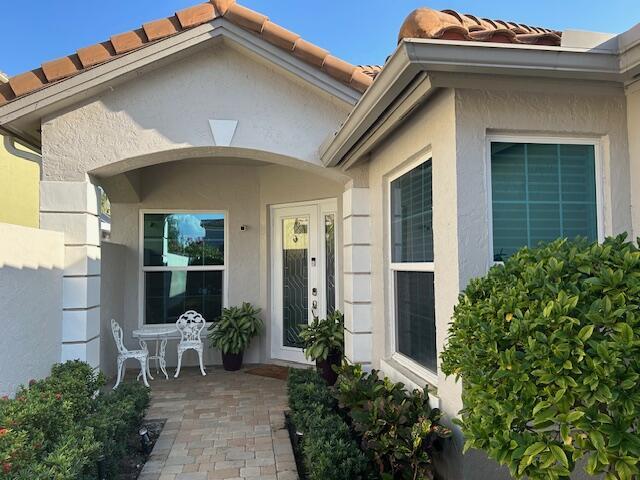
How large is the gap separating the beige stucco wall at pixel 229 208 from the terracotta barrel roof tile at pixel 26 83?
11.4 feet

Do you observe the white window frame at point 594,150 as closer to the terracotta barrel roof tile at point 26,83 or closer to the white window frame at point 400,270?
the white window frame at point 400,270

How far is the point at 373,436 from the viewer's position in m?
3.51

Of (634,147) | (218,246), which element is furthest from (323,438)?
(218,246)

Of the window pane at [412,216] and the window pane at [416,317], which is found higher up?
the window pane at [412,216]

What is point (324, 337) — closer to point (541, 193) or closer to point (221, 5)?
point (541, 193)

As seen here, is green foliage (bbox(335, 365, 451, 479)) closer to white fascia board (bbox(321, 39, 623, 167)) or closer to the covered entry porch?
white fascia board (bbox(321, 39, 623, 167))

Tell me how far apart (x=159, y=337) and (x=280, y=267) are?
2.47 meters

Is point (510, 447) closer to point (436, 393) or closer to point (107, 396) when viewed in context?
point (436, 393)

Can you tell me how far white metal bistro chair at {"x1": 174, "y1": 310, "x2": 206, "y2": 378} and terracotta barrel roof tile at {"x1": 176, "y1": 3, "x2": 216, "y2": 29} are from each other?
4.86 m

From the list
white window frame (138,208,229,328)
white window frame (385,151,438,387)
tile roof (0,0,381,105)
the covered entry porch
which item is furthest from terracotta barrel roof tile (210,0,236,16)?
white window frame (138,208,229,328)

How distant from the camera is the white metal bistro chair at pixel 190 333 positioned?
736 centimetres

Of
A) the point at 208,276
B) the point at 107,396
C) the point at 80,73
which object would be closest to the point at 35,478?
the point at 107,396

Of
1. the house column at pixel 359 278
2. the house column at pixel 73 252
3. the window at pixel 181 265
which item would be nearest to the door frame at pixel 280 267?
the window at pixel 181 265

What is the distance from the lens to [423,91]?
10.4 feet
